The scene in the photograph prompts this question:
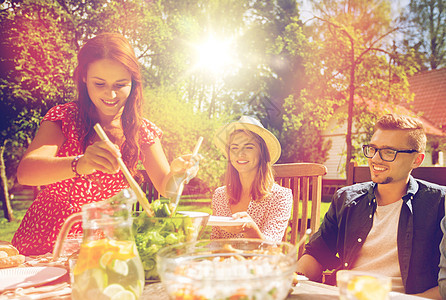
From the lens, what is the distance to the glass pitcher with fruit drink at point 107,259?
0.77m

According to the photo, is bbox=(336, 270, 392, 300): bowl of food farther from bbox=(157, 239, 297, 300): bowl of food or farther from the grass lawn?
the grass lawn

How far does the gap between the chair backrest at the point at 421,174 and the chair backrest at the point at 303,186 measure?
0.18m

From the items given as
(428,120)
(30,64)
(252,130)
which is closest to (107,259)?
(252,130)

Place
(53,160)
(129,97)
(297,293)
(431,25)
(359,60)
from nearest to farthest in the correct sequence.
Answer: (297,293), (53,160), (129,97), (359,60), (431,25)

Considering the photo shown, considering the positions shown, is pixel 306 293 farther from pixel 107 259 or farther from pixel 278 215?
pixel 278 215

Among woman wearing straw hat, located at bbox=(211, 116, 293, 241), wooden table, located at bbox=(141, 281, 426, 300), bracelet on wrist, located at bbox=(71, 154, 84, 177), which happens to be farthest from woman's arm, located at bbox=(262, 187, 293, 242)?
bracelet on wrist, located at bbox=(71, 154, 84, 177)

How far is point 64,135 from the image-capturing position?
1.72 metres

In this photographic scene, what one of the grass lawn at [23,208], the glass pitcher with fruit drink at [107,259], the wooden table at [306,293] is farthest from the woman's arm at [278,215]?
the grass lawn at [23,208]

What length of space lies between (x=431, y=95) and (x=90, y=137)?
662 inches

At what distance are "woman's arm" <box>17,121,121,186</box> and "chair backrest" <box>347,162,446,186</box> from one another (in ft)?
5.06

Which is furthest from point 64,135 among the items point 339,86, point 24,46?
point 339,86

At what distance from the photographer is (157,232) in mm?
1053

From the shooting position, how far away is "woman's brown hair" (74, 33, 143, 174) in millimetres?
1640

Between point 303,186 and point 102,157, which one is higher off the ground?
point 102,157
